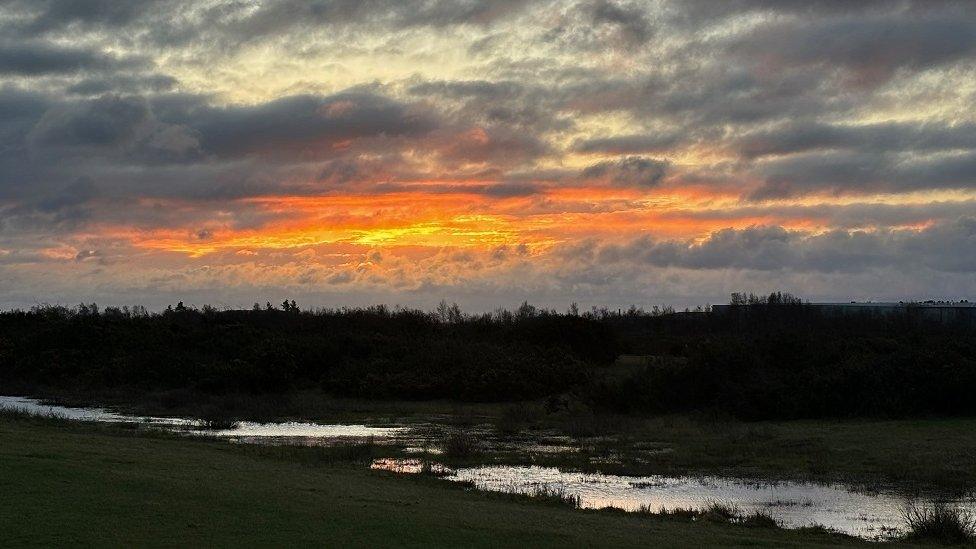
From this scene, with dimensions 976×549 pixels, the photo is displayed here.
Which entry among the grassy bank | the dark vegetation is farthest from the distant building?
the grassy bank

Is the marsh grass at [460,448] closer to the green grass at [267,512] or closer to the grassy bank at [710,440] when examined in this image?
the grassy bank at [710,440]

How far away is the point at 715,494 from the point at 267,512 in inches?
437

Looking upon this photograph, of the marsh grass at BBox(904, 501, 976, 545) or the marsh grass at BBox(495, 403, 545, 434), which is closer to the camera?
the marsh grass at BBox(904, 501, 976, 545)

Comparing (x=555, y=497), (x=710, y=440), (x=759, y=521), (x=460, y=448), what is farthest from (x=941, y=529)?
(x=710, y=440)

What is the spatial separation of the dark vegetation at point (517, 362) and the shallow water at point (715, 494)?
1427 centimetres

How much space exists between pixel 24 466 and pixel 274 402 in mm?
30492

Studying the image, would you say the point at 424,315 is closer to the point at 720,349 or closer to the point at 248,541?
the point at 720,349

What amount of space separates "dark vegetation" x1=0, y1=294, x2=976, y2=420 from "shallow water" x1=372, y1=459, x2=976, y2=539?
14.3 metres

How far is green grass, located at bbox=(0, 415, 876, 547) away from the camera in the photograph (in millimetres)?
12938

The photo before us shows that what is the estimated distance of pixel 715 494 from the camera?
861 inches

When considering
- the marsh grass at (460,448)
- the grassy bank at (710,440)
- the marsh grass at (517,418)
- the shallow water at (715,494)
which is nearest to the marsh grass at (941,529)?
the shallow water at (715,494)

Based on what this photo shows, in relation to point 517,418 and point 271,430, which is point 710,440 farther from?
point 271,430

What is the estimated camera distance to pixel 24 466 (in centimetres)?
1738

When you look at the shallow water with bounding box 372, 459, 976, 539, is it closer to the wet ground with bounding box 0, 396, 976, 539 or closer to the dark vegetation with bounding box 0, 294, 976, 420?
the wet ground with bounding box 0, 396, 976, 539
